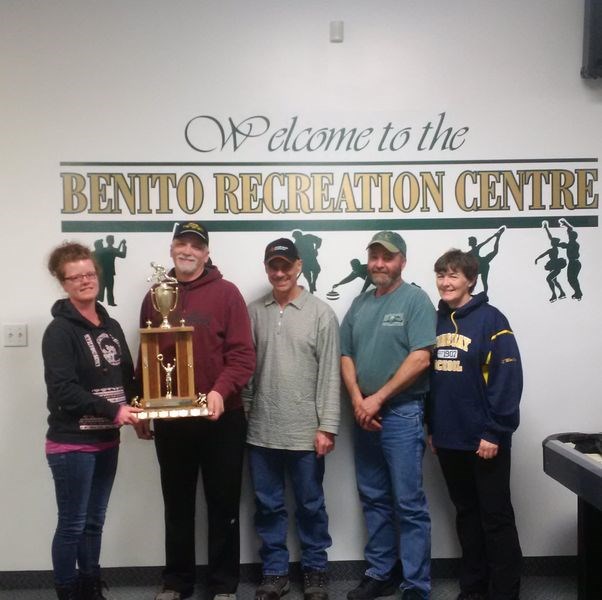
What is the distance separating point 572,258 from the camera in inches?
122

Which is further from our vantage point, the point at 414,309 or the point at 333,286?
the point at 333,286

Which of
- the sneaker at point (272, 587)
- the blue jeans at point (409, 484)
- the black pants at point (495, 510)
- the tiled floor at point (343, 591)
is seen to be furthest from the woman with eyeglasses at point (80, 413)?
the black pants at point (495, 510)

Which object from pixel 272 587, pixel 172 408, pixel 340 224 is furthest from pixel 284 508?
pixel 340 224

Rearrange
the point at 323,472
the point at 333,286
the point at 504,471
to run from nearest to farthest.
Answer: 1. the point at 504,471
2. the point at 323,472
3. the point at 333,286

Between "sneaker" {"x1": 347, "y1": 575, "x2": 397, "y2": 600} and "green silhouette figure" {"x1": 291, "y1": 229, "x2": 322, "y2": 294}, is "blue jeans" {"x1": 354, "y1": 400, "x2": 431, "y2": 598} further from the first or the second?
"green silhouette figure" {"x1": 291, "y1": 229, "x2": 322, "y2": 294}

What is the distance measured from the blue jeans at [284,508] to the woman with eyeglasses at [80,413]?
643 mm

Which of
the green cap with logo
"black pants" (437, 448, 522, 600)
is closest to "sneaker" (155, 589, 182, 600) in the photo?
Answer: "black pants" (437, 448, 522, 600)

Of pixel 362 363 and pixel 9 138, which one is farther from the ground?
pixel 9 138

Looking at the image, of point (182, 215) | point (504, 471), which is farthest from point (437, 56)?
point (504, 471)

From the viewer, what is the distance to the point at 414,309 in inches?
105

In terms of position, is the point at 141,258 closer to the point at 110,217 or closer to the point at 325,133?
the point at 110,217

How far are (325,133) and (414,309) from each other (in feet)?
3.17

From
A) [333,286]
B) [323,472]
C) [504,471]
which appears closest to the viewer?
[504,471]

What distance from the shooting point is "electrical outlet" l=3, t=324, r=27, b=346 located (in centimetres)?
300
